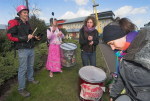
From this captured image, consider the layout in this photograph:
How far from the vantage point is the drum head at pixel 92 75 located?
3086 millimetres

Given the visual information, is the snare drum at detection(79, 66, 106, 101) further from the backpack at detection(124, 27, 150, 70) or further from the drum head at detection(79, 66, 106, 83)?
the backpack at detection(124, 27, 150, 70)

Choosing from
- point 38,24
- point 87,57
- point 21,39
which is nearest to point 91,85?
point 87,57

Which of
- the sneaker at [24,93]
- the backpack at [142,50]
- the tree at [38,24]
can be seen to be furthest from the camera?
the tree at [38,24]

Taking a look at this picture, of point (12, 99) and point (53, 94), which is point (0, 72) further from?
point (53, 94)

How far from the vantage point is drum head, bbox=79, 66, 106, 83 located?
121 inches

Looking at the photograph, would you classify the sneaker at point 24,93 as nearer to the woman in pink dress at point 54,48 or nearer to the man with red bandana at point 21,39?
the man with red bandana at point 21,39

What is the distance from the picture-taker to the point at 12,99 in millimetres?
3445

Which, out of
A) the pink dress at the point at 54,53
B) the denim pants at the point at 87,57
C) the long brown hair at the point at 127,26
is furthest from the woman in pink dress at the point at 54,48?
the long brown hair at the point at 127,26

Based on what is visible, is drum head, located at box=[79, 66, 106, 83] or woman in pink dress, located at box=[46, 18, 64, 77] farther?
woman in pink dress, located at box=[46, 18, 64, 77]

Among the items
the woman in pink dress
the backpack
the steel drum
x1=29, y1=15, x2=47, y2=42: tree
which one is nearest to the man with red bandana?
the woman in pink dress

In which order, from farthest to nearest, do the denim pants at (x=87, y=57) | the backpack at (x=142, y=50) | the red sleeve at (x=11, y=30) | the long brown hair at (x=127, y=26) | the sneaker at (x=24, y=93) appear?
the denim pants at (x=87, y=57), the sneaker at (x=24, y=93), the red sleeve at (x=11, y=30), the long brown hair at (x=127, y=26), the backpack at (x=142, y=50)

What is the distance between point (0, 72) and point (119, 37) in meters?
3.27

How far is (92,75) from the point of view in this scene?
3297mm

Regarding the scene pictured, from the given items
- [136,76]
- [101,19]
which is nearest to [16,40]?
[136,76]
